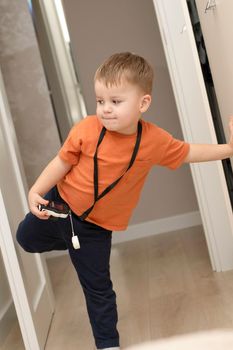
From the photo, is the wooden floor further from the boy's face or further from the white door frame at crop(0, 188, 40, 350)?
the boy's face

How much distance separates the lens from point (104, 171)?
1724mm

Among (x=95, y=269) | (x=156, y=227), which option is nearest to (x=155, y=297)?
(x=95, y=269)

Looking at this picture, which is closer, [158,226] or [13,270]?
[13,270]

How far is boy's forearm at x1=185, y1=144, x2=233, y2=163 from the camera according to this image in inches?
66.6

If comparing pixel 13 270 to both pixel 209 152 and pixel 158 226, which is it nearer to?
pixel 209 152

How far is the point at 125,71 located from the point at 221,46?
1.40 feet

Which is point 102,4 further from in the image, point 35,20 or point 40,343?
point 40,343

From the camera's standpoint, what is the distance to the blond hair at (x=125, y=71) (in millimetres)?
1562

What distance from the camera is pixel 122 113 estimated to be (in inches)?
62.6

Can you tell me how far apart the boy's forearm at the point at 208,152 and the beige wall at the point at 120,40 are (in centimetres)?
222

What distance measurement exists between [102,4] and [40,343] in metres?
2.59

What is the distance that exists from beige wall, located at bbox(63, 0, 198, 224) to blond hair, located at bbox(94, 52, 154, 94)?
2.32 metres

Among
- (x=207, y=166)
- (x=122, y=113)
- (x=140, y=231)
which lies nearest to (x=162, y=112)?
(x=140, y=231)

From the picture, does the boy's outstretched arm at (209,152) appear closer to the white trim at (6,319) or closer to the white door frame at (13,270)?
the white door frame at (13,270)
